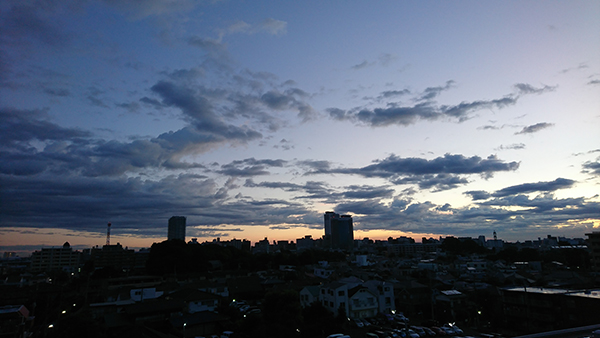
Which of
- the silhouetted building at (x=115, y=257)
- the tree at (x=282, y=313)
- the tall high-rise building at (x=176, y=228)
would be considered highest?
the tall high-rise building at (x=176, y=228)

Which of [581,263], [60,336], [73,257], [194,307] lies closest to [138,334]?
[60,336]

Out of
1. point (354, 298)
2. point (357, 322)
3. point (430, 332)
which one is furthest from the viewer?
point (354, 298)

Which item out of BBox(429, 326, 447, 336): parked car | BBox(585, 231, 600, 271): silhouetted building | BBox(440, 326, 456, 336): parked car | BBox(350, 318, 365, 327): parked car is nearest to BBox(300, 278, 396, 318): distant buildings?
BBox(350, 318, 365, 327): parked car

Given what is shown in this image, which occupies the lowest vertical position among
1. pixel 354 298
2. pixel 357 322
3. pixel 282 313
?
pixel 357 322

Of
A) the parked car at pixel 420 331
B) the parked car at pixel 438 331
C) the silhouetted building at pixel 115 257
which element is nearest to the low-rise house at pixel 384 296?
the parked car at pixel 420 331

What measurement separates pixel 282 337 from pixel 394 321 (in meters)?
12.8

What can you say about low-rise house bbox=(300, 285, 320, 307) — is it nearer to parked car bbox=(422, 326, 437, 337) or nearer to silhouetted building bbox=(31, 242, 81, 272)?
parked car bbox=(422, 326, 437, 337)

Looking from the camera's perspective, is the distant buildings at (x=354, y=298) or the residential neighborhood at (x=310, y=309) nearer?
the residential neighborhood at (x=310, y=309)

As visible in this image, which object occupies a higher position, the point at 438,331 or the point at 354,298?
the point at 354,298

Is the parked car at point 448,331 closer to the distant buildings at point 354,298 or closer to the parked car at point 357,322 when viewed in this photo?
the parked car at point 357,322

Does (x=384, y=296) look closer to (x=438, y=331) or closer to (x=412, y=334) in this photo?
(x=438, y=331)

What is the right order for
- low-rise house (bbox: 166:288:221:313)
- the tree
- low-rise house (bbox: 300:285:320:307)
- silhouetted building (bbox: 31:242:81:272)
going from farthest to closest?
silhouetted building (bbox: 31:242:81:272), low-rise house (bbox: 300:285:320:307), low-rise house (bbox: 166:288:221:313), the tree

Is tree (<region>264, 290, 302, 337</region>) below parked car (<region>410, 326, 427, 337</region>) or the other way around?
the other way around

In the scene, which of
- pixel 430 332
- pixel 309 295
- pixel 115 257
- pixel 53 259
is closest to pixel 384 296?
pixel 309 295
